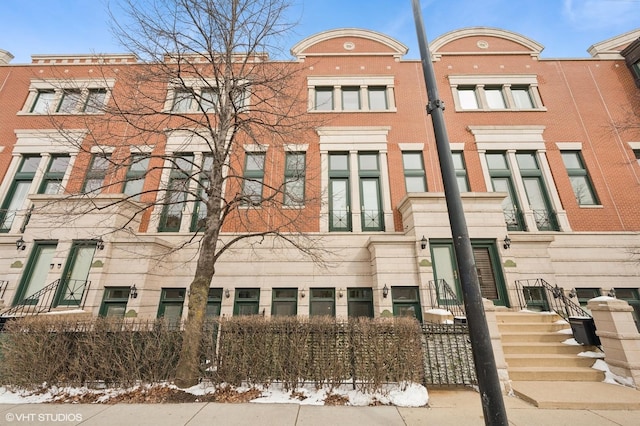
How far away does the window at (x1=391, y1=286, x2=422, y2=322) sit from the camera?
9.75 m

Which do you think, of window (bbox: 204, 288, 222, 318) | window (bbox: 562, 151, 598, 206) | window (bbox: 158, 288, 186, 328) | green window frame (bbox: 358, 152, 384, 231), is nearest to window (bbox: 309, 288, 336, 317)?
green window frame (bbox: 358, 152, 384, 231)

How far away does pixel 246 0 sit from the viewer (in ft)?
26.8

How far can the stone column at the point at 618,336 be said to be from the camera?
623 cm

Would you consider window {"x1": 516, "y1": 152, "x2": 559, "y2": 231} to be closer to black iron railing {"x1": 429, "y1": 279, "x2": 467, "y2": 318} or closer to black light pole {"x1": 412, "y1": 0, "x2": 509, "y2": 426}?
black iron railing {"x1": 429, "y1": 279, "x2": 467, "y2": 318}

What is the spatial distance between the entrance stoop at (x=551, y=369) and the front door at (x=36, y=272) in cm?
1603

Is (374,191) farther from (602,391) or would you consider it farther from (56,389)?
(56,389)

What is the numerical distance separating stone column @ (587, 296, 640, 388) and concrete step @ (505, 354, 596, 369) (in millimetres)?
456

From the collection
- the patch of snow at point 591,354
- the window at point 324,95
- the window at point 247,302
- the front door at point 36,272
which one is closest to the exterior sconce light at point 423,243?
the patch of snow at point 591,354

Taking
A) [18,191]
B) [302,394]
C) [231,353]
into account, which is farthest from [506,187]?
[18,191]

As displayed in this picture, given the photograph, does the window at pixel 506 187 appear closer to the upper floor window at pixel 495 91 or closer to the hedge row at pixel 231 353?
the upper floor window at pixel 495 91

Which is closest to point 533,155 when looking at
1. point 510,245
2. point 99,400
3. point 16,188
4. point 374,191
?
point 510,245

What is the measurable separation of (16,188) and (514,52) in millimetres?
27564

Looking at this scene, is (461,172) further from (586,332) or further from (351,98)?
(586,332)

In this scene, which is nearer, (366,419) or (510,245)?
(366,419)
